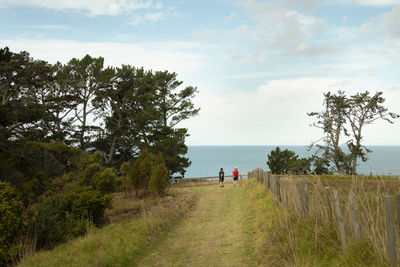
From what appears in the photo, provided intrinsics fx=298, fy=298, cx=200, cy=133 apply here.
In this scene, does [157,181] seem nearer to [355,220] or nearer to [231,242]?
[231,242]

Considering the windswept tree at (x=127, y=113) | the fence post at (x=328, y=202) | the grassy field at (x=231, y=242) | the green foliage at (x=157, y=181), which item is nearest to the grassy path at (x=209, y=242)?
the grassy field at (x=231, y=242)

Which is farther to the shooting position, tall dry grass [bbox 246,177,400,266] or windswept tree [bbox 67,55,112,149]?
windswept tree [bbox 67,55,112,149]

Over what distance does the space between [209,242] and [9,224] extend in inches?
205

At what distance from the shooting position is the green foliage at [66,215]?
8648 millimetres

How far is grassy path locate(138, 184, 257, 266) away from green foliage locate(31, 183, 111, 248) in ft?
9.78

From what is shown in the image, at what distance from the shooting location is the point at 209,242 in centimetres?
866

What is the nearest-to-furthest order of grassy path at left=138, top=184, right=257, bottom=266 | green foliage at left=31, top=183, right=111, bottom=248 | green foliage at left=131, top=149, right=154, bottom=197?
1. grassy path at left=138, top=184, right=257, bottom=266
2. green foliage at left=31, top=183, right=111, bottom=248
3. green foliage at left=131, top=149, right=154, bottom=197

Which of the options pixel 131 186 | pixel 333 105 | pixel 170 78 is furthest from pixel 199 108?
pixel 131 186

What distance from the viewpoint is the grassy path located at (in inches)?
280

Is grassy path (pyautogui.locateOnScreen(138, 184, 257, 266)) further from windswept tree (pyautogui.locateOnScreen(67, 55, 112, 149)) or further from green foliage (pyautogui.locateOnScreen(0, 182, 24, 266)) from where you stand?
windswept tree (pyautogui.locateOnScreen(67, 55, 112, 149))

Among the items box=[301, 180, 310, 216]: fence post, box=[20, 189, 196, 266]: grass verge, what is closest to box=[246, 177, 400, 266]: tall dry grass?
box=[301, 180, 310, 216]: fence post

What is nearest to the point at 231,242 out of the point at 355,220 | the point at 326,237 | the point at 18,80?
the point at 326,237

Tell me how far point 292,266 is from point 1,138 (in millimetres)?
15047

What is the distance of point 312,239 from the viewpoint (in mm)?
6180
